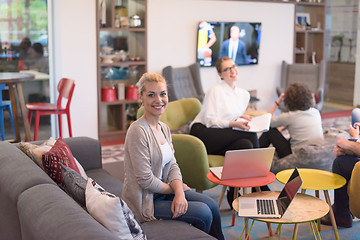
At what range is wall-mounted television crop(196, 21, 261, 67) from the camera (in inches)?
312

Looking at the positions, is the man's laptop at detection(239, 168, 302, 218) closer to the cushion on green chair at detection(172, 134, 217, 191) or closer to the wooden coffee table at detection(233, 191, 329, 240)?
the wooden coffee table at detection(233, 191, 329, 240)

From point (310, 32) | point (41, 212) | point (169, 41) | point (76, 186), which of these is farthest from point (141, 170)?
point (310, 32)

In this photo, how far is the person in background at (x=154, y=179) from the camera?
2883 mm

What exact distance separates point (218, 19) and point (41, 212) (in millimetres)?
6320

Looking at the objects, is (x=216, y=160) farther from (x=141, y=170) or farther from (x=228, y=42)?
(x=228, y=42)

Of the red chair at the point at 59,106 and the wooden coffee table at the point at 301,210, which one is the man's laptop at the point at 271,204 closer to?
the wooden coffee table at the point at 301,210

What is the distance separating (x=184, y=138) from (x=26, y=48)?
11.4 feet

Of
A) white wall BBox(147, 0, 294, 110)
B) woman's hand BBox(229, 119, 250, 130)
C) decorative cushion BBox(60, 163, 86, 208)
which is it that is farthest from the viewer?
white wall BBox(147, 0, 294, 110)

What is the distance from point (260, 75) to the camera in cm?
870

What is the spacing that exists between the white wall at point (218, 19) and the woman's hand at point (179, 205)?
476 cm

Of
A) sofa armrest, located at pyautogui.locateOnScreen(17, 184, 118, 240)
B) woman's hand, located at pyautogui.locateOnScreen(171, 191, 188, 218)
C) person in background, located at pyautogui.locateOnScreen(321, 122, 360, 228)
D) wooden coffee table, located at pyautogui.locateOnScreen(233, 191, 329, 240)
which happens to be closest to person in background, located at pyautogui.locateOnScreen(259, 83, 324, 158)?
person in background, located at pyautogui.locateOnScreen(321, 122, 360, 228)

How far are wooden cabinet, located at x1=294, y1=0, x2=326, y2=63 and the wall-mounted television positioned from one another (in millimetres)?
992

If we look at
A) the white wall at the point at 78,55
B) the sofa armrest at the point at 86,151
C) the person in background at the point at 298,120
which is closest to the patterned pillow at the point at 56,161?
the sofa armrest at the point at 86,151

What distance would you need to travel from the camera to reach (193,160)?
163 inches
